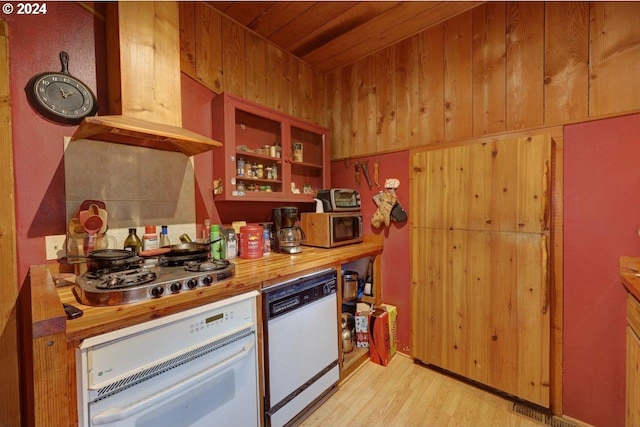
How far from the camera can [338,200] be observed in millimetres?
Result: 2146

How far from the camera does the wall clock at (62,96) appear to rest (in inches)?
48.3

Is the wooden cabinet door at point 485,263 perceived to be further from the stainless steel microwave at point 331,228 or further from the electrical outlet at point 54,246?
the electrical outlet at point 54,246

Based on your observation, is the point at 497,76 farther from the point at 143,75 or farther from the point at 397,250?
the point at 143,75

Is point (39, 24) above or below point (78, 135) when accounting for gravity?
above

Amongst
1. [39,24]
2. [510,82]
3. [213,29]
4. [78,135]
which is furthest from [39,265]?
[510,82]

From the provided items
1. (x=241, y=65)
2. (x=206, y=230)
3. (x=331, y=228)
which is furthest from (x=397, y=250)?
(x=241, y=65)

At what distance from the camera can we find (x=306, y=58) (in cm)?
245

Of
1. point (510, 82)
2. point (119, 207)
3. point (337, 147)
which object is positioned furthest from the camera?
point (337, 147)

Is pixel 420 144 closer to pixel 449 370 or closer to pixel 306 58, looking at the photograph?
pixel 306 58

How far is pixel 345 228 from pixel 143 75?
1603mm

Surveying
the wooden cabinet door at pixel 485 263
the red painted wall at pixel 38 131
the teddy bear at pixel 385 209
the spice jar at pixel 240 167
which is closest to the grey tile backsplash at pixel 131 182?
the red painted wall at pixel 38 131

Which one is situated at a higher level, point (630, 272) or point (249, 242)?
point (249, 242)

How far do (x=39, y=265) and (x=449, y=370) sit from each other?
8.41ft

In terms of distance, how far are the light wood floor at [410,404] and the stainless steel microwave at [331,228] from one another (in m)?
1.01
